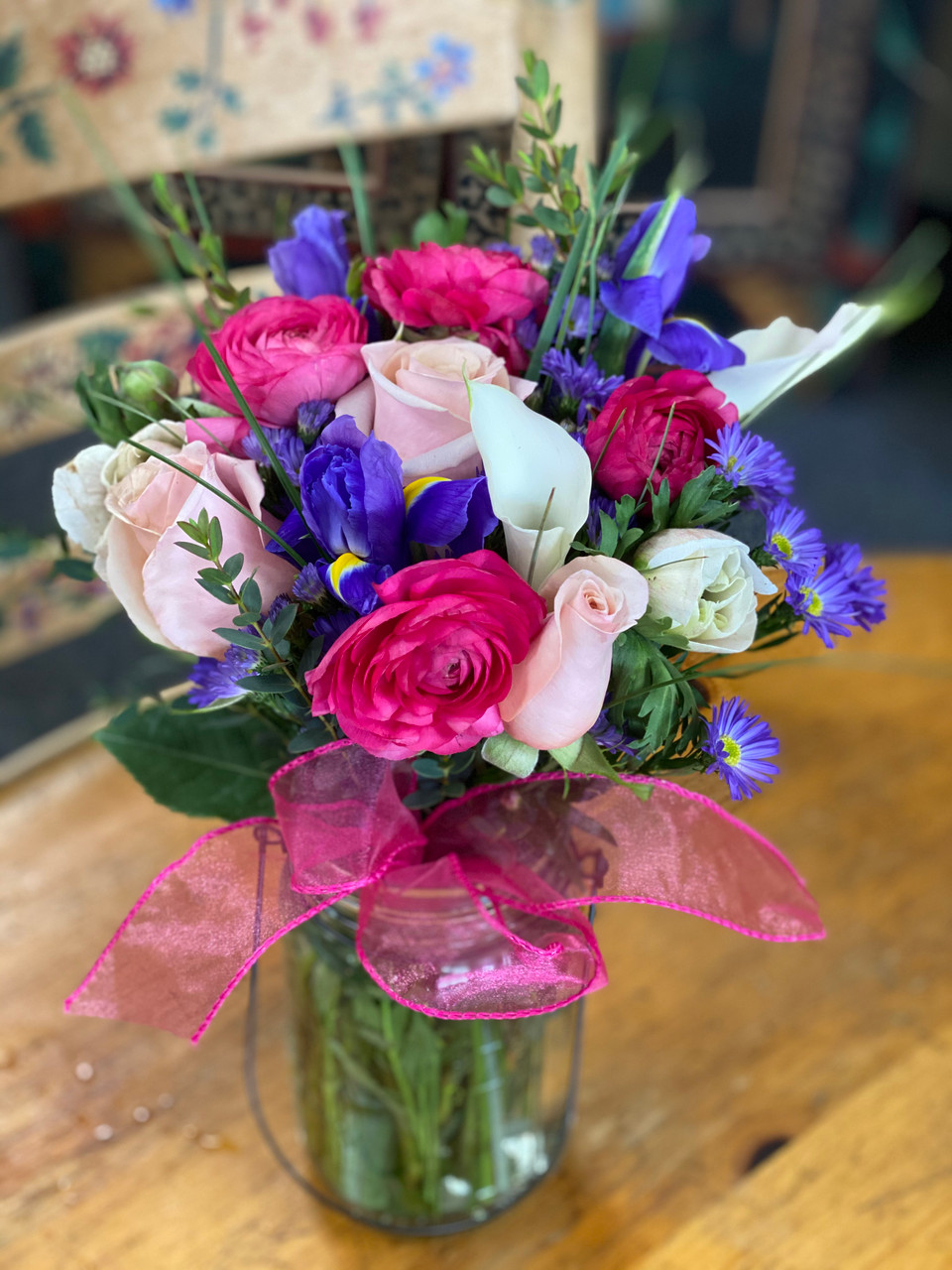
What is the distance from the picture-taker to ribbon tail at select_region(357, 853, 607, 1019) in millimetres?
446

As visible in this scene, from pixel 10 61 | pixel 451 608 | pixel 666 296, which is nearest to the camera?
pixel 451 608

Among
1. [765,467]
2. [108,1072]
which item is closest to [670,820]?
[765,467]

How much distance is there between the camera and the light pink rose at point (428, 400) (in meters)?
0.38

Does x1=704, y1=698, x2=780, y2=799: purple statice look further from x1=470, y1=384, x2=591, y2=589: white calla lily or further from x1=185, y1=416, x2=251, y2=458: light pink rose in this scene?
x1=185, y1=416, x2=251, y2=458: light pink rose

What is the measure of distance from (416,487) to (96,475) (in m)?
0.14

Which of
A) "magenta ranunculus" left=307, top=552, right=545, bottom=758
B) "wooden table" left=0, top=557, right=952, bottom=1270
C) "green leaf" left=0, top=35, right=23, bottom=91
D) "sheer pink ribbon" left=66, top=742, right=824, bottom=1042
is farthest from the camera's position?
"green leaf" left=0, top=35, right=23, bottom=91

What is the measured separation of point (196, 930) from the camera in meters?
0.47

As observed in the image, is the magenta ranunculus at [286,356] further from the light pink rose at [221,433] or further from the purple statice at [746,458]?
the purple statice at [746,458]

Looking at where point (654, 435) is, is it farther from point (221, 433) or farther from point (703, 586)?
point (221, 433)

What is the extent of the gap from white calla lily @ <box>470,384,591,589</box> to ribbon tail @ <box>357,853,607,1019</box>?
0.15 m

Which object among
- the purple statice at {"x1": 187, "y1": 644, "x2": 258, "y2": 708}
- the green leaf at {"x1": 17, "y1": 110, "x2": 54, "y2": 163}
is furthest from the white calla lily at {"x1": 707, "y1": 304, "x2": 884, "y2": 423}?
the green leaf at {"x1": 17, "y1": 110, "x2": 54, "y2": 163}

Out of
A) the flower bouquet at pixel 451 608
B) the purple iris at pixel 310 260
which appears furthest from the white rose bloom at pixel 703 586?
the purple iris at pixel 310 260

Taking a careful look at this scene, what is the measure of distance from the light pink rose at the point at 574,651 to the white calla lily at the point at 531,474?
1 centimetres

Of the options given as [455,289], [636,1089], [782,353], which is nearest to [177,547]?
[455,289]
